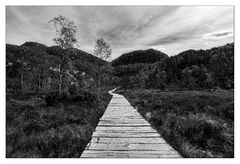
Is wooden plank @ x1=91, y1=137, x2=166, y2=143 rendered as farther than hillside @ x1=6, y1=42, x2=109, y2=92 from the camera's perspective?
No

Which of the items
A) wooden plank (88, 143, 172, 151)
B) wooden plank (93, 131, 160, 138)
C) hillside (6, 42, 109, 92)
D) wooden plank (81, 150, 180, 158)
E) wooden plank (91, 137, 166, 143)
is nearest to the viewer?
wooden plank (81, 150, 180, 158)

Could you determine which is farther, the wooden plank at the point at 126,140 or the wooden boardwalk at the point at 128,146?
the wooden plank at the point at 126,140

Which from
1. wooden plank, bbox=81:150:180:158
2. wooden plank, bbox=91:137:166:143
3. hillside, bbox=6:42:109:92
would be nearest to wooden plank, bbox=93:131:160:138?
wooden plank, bbox=91:137:166:143

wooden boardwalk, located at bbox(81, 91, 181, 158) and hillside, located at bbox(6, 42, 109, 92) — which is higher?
hillside, located at bbox(6, 42, 109, 92)

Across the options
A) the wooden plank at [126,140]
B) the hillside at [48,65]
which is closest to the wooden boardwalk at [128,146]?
the wooden plank at [126,140]

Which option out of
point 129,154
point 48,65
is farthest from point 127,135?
point 48,65

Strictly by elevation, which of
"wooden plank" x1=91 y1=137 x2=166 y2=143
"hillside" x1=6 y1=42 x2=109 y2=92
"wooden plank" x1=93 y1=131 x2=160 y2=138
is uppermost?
"hillside" x1=6 y1=42 x2=109 y2=92

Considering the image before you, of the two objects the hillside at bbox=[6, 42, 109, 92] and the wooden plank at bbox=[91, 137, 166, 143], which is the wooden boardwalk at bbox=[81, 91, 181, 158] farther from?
the hillside at bbox=[6, 42, 109, 92]

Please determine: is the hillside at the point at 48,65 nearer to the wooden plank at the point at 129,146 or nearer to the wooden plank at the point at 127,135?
the wooden plank at the point at 127,135

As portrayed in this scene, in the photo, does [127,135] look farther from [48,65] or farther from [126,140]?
[48,65]

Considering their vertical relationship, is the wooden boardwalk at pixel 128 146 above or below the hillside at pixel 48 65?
below

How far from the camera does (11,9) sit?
4.58m

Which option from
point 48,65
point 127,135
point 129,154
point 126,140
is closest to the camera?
point 129,154

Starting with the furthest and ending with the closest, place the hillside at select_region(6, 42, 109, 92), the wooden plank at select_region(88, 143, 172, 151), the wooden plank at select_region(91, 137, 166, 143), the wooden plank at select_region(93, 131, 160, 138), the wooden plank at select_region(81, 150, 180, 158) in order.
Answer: the hillside at select_region(6, 42, 109, 92), the wooden plank at select_region(93, 131, 160, 138), the wooden plank at select_region(91, 137, 166, 143), the wooden plank at select_region(88, 143, 172, 151), the wooden plank at select_region(81, 150, 180, 158)
